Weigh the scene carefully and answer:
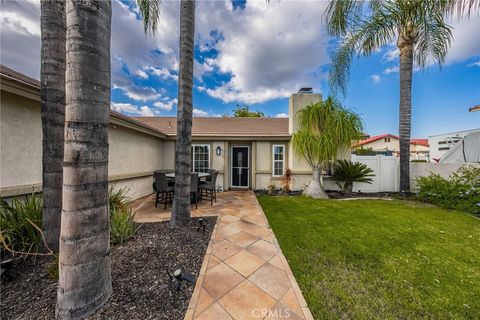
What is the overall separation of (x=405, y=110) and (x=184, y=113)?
9.21 m

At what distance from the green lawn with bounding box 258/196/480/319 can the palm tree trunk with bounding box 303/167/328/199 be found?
1912mm

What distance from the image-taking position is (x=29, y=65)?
4387 mm

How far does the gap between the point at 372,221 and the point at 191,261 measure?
4893mm

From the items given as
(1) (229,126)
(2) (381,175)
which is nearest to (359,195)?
(2) (381,175)

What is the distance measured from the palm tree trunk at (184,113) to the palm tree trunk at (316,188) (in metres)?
5.66

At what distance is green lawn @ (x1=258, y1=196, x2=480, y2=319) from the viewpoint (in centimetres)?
212

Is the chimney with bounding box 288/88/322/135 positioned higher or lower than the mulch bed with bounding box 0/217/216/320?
higher

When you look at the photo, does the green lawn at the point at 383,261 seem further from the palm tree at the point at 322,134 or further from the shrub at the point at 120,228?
the shrub at the point at 120,228

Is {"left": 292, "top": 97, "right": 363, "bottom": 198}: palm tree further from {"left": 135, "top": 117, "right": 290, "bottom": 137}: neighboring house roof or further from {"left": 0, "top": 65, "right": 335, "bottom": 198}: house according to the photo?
{"left": 135, "top": 117, "right": 290, "bottom": 137}: neighboring house roof

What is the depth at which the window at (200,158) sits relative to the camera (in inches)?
350

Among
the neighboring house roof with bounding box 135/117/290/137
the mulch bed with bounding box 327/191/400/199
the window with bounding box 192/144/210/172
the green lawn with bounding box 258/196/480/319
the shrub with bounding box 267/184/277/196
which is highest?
the neighboring house roof with bounding box 135/117/290/137

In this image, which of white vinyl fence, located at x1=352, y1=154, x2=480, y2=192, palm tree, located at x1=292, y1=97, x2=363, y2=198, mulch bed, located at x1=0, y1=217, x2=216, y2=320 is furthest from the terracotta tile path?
white vinyl fence, located at x1=352, y1=154, x2=480, y2=192

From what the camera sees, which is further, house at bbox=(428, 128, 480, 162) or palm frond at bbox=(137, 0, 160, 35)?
house at bbox=(428, 128, 480, 162)

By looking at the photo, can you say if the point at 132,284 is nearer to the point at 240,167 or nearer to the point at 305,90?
the point at 240,167
